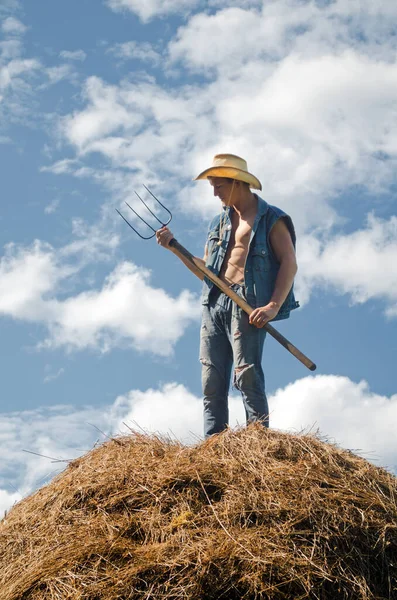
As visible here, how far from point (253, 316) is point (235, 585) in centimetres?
268

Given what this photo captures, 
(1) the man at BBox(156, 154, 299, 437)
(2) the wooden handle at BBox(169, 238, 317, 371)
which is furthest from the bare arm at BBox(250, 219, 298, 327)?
(2) the wooden handle at BBox(169, 238, 317, 371)

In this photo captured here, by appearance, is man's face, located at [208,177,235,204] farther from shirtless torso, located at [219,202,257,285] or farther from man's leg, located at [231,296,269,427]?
man's leg, located at [231,296,269,427]

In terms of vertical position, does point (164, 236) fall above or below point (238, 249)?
above

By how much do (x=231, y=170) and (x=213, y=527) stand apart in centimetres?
358

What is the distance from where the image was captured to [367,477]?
223 inches

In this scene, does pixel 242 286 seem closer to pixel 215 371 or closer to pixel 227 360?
pixel 227 360

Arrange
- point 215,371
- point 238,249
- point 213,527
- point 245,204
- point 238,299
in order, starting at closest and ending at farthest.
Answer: point 213,527 < point 238,299 < point 215,371 < point 238,249 < point 245,204

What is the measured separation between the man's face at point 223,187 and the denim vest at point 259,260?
21cm

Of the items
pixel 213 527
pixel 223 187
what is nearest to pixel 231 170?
pixel 223 187

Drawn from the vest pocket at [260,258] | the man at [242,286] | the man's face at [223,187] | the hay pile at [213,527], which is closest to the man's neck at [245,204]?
the man at [242,286]

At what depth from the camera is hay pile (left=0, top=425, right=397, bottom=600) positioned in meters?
4.50

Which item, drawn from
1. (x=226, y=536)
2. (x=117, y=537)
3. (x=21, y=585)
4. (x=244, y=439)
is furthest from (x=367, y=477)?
(x=21, y=585)

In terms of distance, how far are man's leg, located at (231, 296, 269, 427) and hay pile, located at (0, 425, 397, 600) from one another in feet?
2.44

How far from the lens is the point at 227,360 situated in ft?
23.1
